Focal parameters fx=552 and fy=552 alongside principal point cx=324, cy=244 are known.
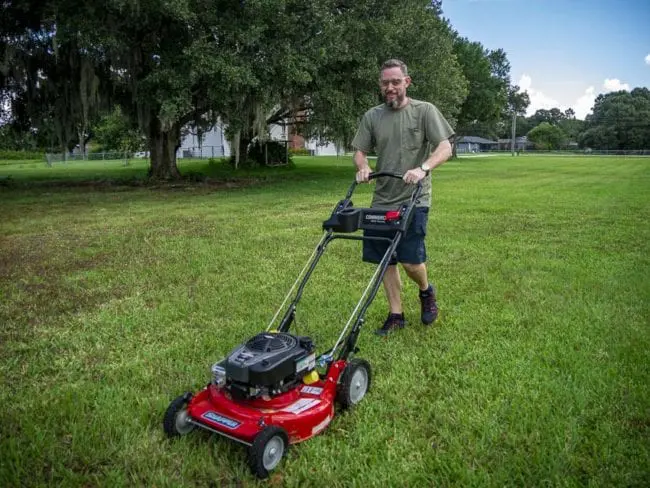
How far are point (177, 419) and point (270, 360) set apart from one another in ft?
2.10

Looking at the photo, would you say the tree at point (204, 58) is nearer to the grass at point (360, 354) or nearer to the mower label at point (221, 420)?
the grass at point (360, 354)

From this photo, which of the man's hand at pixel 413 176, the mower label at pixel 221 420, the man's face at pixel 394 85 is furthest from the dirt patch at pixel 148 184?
the mower label at pixel 221 420

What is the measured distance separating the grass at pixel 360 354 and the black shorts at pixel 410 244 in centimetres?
63

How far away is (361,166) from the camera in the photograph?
416 centimetres

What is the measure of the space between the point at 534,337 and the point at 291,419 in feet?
7.88

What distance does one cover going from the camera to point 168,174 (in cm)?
1917

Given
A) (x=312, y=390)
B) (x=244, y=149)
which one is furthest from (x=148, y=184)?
(x=312, y=390)

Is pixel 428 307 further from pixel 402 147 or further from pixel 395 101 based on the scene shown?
pixel 395 101

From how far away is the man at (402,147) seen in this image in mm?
3947

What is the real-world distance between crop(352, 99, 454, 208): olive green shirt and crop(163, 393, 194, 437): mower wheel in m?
2.12

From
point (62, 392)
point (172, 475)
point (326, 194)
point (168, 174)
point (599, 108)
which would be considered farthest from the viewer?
point (599, 108)

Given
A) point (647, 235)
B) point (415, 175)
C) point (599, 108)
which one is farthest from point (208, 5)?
point (599, 108)

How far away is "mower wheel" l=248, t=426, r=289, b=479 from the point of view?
8.16 ft

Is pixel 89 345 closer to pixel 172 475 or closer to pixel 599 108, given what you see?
pixel 172 475
